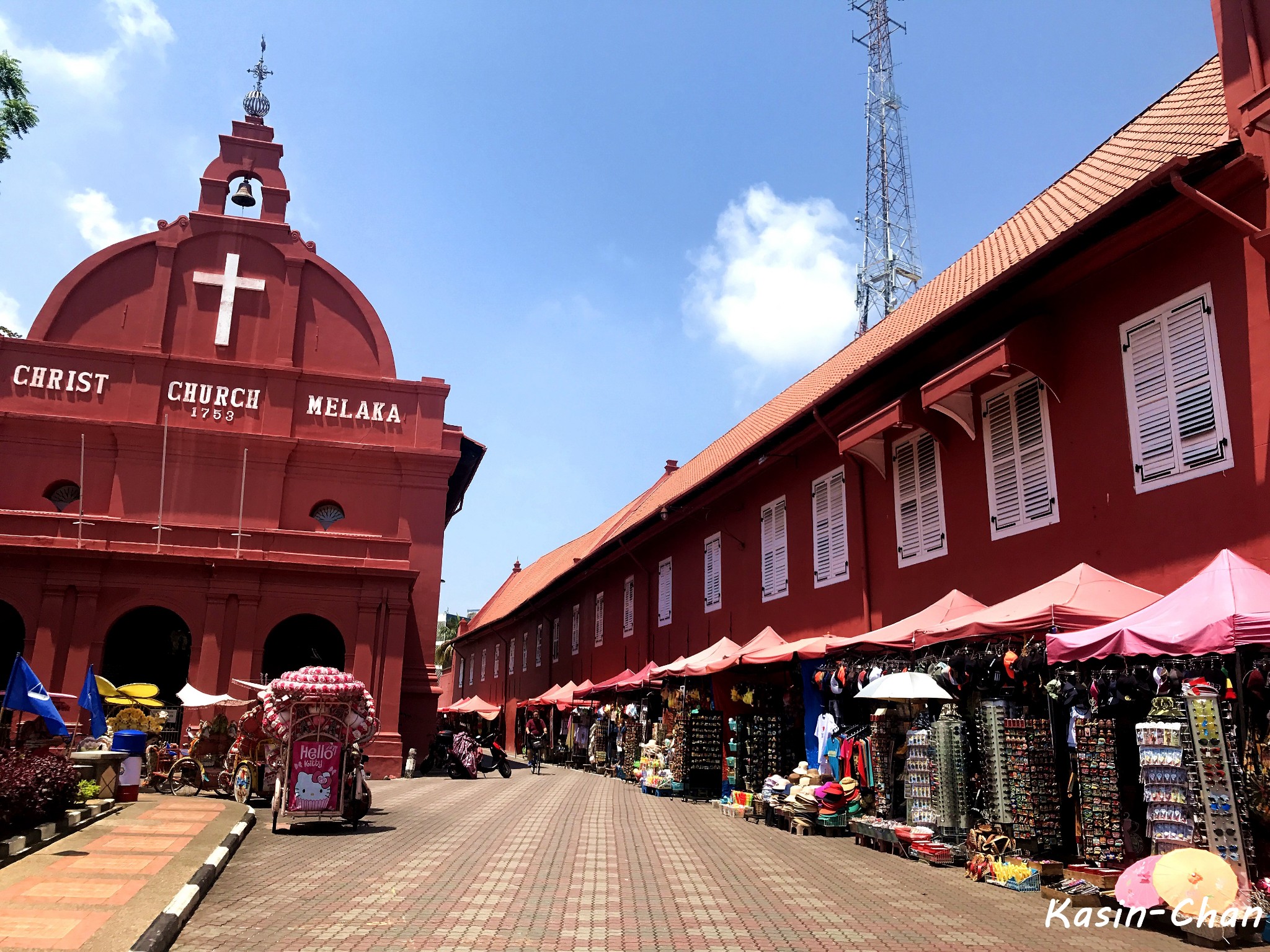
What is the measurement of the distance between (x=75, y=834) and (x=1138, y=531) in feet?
37.5

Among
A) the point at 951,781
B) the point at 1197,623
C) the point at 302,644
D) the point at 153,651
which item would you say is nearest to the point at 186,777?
the point at 153,651

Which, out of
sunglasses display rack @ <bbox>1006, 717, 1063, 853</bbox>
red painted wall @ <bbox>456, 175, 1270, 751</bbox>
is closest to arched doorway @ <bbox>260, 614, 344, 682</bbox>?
red painted wall @ <bbox>456, 175, 1270, 751</bbox>

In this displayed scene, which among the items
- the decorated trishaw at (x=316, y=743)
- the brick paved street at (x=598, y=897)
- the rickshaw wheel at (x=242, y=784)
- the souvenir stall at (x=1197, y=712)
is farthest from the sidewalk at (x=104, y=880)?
the souvenir stall at (x=1197, y=712)

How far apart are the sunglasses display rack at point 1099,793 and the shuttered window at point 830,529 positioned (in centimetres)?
599

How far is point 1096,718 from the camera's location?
797cm

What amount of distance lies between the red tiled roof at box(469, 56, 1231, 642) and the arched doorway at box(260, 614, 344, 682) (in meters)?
7.85

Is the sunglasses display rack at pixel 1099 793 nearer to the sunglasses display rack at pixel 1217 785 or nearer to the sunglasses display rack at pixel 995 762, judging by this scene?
the sunglasses display rack at pixel 995 762

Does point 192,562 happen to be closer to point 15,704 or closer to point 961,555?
point 15,704

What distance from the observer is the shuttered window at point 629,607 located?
79.4 feet

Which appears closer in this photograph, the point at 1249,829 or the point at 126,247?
the point at 1249,829

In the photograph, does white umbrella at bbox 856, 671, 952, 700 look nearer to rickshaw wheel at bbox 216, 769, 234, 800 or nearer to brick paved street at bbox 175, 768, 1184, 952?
brick paved street at bbox 175, 768, 1184, 952

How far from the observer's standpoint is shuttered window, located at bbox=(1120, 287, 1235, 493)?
8141 millimetres

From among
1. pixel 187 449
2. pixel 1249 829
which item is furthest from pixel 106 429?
pixel 1249 829

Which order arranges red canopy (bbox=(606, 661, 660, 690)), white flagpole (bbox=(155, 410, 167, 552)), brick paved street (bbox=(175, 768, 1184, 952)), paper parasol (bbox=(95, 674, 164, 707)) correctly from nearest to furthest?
1. brick paved street (bbox=(175, 768, 1184, 952))
2. paper parasol (bbox=(95, 674, 164, 707))
3. red canopy (bbox=(606, 661, 660, 690))
4. white flagpole (bbox=(155, 410, 167, 552))
